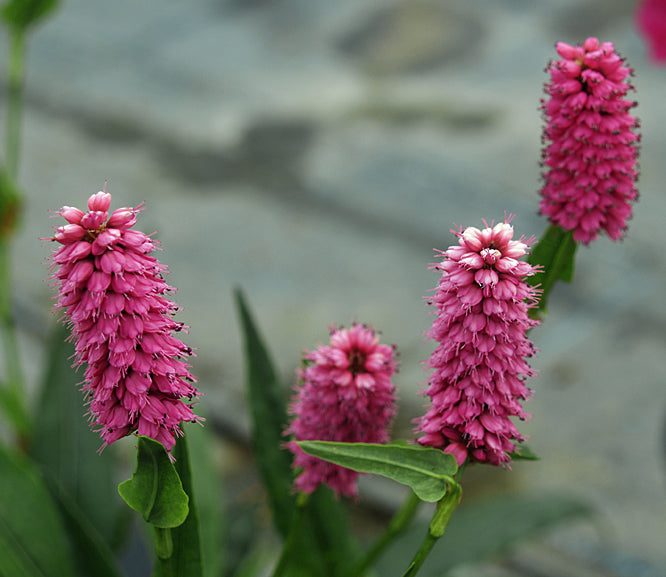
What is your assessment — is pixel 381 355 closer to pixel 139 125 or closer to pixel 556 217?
pixel 556 217

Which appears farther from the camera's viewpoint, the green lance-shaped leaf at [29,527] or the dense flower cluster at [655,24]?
the dense flower cluster at [655,24]

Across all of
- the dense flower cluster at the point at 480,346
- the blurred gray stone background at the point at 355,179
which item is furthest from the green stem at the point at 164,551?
the blurred gray stone background at the point at 355,179

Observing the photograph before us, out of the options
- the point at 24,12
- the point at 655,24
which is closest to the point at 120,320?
the point at 24,12

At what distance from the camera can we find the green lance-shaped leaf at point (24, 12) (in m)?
1.32

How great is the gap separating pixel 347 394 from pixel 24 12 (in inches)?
38.1

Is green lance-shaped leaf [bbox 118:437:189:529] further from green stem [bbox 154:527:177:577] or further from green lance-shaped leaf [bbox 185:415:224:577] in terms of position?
green lance-shaped leaf [bbox 185:415:224:577]

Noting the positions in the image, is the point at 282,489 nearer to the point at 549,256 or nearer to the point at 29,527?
the point at 29,527

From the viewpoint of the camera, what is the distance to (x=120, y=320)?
1.76 feet

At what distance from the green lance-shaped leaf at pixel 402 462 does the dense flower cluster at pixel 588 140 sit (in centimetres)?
23

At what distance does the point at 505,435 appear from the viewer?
608mm

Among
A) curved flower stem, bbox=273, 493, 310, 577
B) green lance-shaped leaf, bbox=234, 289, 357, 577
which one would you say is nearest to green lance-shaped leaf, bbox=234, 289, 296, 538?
green lance-shaped leaf, bbox=234, 289, 357, 577

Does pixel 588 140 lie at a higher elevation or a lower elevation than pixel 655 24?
lower

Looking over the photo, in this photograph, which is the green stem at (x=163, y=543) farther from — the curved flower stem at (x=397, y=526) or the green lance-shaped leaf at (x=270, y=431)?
the green lance-shaped leaf at (x=270, y=431)

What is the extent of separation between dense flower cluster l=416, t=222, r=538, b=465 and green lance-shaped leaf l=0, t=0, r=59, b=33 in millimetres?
1006
